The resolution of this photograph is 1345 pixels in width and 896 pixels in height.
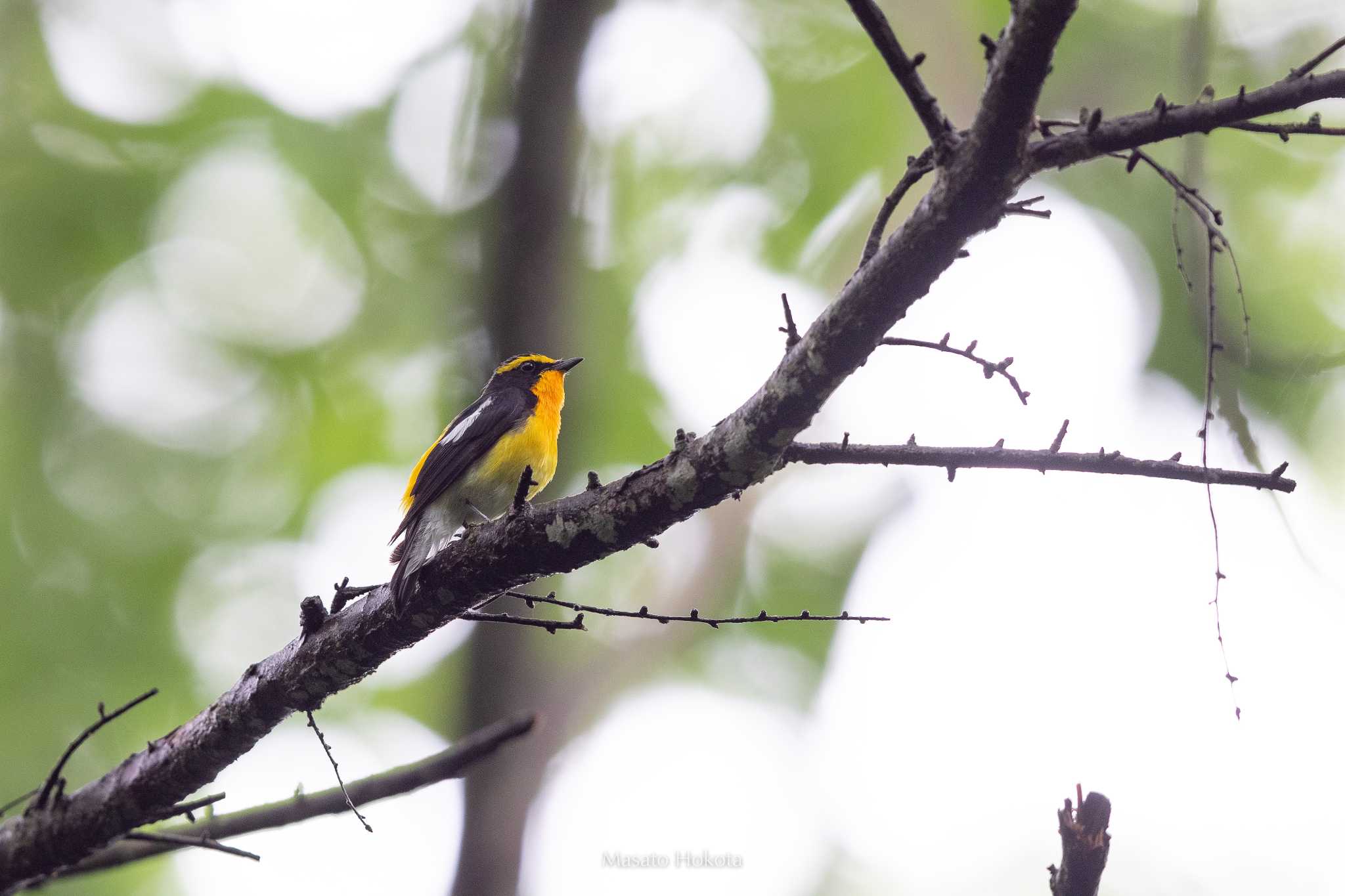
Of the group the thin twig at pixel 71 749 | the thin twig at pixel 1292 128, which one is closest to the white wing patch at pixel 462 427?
the thin twig at pixel 71 749

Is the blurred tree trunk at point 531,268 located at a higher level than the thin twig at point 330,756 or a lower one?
higher

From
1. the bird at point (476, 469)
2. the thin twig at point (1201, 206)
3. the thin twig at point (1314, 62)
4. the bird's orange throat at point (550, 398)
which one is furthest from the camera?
the bird's orange throat at point (550, 398)

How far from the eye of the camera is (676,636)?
29.5 feet

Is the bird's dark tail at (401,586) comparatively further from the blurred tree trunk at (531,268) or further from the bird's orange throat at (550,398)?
the blurred tree trunk at (531,268)

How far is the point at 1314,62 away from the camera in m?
1.94

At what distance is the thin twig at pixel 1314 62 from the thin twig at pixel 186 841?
12.4ft

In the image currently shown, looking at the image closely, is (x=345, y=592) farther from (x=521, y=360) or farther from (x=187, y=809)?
(x=521, y=360)

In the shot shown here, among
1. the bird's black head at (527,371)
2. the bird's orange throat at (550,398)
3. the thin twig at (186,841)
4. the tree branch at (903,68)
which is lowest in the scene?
the thin twig at (186,841)

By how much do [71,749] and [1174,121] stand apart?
12.3ft

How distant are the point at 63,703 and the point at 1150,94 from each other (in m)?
11.5

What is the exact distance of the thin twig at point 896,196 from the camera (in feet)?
7.93

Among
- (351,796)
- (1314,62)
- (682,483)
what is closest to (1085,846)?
(682,483)

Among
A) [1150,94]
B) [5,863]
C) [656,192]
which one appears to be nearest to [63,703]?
[5,863]

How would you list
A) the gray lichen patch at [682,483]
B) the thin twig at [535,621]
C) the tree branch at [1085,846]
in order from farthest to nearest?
the thin twig at [535,621] → the gray lichen patch at [682,483] → the tree branch at [1085,846]
